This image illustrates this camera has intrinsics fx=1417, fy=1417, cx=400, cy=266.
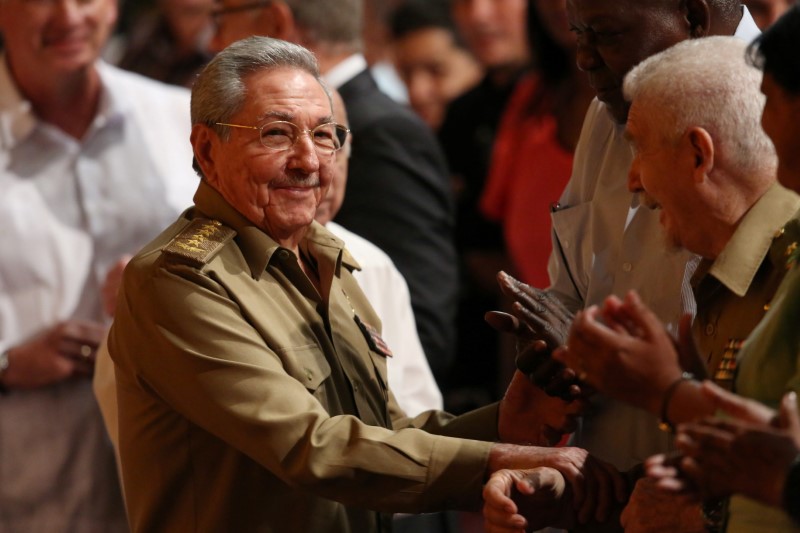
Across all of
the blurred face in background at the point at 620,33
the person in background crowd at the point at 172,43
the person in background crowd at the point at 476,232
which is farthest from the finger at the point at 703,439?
the person in background crowd at the point at 172,43

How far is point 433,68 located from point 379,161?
2933 mm

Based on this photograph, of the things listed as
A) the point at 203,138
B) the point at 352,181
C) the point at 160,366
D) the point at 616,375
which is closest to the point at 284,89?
the point at 203,138

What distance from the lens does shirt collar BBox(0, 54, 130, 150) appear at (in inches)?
190

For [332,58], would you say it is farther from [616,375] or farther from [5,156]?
[616,375]

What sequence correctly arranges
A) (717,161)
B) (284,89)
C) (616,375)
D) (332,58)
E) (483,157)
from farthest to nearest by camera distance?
(483,157), (332,58), (284,89), (717,161), (616,375)

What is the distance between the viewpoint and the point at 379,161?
4938 millimetres

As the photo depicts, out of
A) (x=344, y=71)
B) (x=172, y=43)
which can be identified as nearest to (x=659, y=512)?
(x=344, y=71)

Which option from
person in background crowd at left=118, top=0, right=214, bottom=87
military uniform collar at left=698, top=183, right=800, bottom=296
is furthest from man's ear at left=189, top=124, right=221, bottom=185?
person in background crowd at left=118, top=0, right=214, bottom=87

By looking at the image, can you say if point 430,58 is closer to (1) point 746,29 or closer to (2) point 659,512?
(1) point 746,29

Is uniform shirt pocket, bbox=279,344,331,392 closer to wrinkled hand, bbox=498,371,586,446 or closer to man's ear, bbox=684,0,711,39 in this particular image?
wrinkled hand, bbox=498,371,586,446

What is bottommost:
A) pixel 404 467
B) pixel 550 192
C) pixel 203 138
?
pixel 550 192

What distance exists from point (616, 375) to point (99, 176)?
9.02 ft

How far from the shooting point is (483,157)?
6836 millimetres

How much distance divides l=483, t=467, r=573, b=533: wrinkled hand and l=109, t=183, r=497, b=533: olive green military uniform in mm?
79
